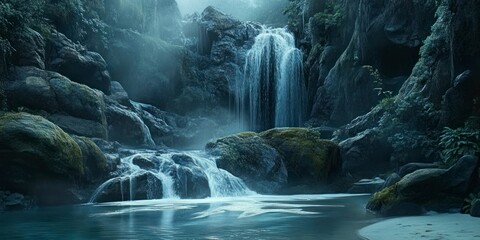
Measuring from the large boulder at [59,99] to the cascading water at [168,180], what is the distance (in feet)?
8.98

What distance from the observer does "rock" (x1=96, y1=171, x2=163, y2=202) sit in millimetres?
14562

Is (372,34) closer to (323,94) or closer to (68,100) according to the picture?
(323,94)

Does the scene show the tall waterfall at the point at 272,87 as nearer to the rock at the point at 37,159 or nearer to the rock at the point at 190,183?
the rock at the point at 190,183

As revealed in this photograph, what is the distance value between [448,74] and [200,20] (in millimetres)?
22926

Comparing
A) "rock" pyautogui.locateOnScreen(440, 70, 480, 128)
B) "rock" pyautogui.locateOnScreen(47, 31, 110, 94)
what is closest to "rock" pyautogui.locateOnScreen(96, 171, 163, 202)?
"rock" pyautogui.locateOnScreen(440, 70, 480, 128)

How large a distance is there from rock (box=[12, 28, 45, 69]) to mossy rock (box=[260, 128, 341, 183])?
9.80m

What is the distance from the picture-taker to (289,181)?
18484 mm

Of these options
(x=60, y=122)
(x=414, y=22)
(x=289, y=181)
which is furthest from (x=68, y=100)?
(x=414, y=22)

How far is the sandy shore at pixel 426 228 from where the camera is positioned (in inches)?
257

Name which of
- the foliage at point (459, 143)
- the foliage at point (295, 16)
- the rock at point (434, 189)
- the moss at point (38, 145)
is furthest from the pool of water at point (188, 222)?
the foliage at point (295, 16)

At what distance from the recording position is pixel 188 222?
30.1 feet

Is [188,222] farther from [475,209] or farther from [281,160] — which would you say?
[281,160]

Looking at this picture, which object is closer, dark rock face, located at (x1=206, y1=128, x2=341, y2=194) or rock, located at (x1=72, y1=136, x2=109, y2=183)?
rock, located at (x1=72, y1=136, x2=109, y2=183)

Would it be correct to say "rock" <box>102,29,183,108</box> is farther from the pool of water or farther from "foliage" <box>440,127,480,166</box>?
"foliage" <box>440,127,480,166</box>
